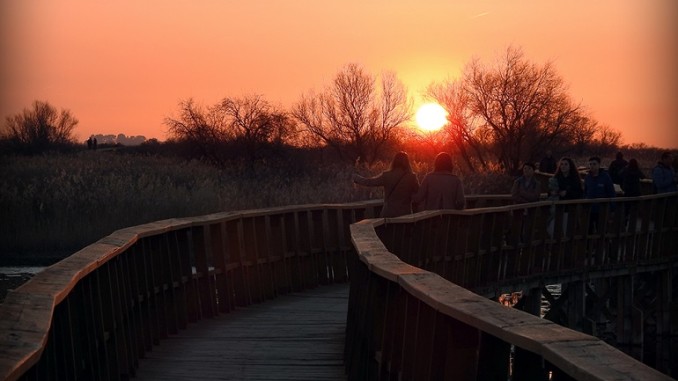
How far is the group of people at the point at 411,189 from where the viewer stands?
1684 cm

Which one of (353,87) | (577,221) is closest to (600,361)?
(577,221)

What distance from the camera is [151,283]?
41.8ft

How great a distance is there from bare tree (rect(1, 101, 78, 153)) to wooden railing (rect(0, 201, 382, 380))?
239ft

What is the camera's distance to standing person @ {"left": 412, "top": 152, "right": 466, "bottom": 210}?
1702cm

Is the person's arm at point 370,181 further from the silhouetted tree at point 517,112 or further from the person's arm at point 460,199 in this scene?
the silhouetted tree at point 517,112

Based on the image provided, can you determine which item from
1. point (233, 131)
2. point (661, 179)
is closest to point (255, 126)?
point (233, 131)

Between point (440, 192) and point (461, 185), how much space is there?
447mm

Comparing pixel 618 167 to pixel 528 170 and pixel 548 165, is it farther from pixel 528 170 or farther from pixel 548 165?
pixel 528 170

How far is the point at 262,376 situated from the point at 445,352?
14.0 feet

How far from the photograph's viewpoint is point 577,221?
75.5 ft

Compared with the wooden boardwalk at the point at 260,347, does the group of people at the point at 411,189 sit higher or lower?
higher

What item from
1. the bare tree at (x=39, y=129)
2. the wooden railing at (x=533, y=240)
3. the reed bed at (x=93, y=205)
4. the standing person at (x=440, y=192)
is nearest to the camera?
the wooden railing at (x=533, y=240)

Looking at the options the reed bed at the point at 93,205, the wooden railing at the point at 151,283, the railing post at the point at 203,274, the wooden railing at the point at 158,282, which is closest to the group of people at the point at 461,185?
the wooden railing at the point at 158,282

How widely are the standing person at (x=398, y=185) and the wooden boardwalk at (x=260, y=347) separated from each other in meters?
1.51
